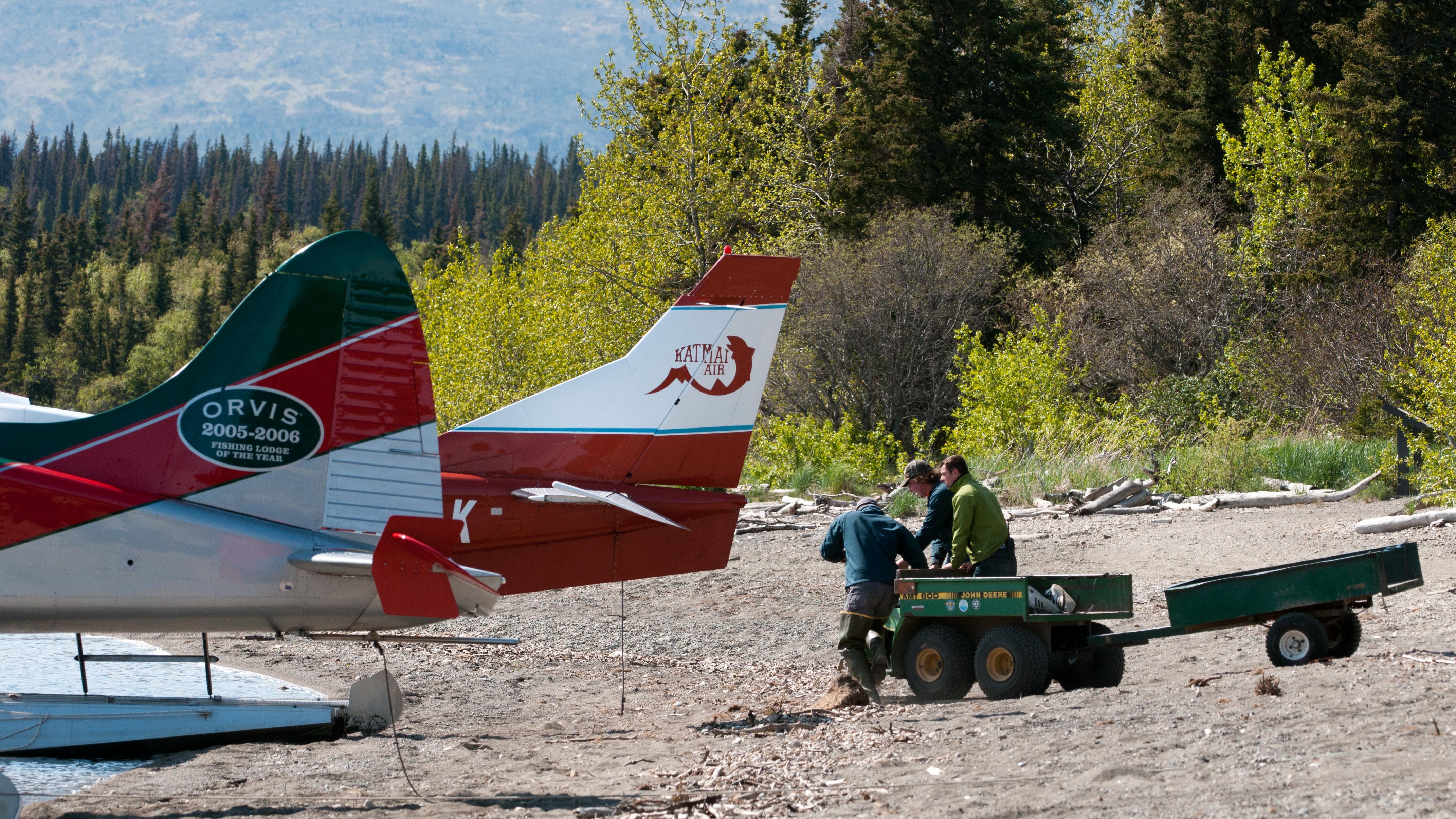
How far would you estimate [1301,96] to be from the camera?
32031 millimetres

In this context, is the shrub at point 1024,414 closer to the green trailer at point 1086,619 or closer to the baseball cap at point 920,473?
the baseball cap at point 920,473

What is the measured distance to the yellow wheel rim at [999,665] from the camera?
838cm

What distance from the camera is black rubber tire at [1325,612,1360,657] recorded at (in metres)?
8.20

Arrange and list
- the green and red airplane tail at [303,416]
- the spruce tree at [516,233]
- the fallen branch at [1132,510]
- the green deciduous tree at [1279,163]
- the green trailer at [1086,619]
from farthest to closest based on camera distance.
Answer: the spruce tree at [516,233] → the green deciduous tree at [1279,163] → the fallen branch at [1132,510] → the green trailer at [1086,619] → the green and red airplane tail at [303,416]

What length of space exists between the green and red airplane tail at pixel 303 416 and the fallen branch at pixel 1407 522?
1270 cm

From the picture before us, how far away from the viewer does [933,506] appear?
951cm

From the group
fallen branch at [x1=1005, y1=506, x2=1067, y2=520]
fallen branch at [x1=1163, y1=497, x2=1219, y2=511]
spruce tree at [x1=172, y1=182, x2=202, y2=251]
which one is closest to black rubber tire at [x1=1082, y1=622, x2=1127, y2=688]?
fallen branch at [x1=1005, y1=506, x2=1067, y2=520]

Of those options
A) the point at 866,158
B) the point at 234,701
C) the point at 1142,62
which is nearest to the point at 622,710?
the point at 234,701

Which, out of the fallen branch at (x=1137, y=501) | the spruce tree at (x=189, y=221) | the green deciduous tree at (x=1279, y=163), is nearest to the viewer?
the fallen branch at (x=1137, y=501)

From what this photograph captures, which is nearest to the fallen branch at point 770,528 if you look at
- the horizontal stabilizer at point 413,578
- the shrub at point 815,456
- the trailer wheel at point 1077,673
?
the shrub at point 815,456

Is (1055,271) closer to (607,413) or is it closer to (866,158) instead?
(866,158)

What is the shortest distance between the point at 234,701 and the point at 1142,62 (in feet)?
130

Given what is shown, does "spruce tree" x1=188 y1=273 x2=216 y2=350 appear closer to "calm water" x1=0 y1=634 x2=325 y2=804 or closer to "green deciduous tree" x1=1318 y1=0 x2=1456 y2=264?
"green deciduous tree" x1=1318 y1=0 x2=1456 y2=264

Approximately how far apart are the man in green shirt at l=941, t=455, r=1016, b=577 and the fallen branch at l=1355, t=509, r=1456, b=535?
838 centimetres
